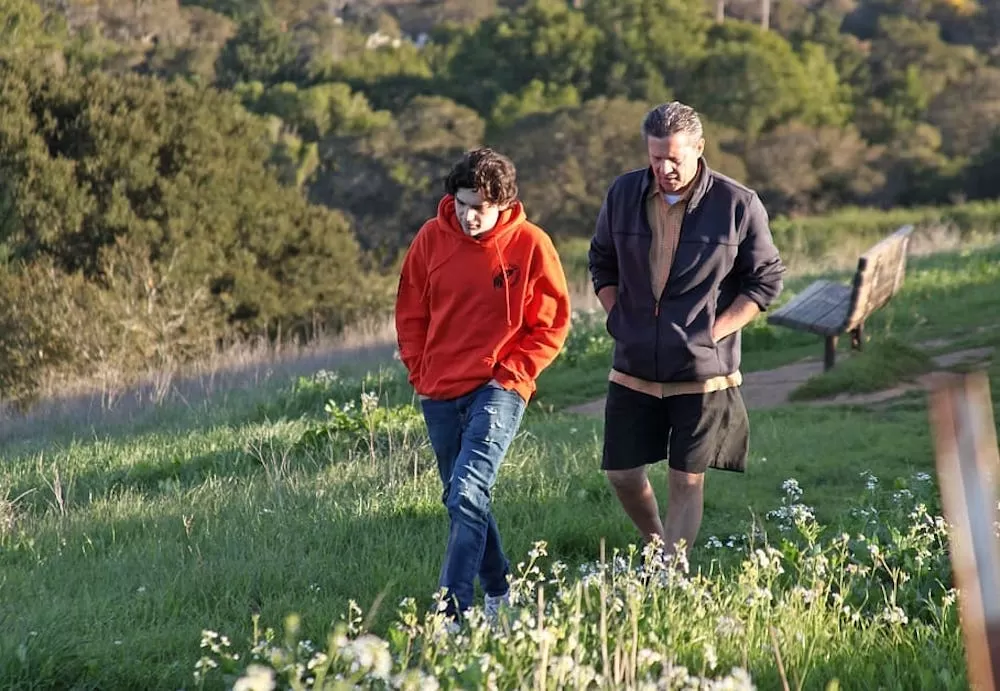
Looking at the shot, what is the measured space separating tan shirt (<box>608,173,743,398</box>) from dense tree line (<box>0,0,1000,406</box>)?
1187 centimetres

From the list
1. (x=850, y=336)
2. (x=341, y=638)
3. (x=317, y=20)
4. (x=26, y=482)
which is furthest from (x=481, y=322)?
(x=317, y=20)

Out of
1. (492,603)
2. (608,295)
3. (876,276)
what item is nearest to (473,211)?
(608,295)

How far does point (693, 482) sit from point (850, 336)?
24.2 ft

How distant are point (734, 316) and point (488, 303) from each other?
86cm

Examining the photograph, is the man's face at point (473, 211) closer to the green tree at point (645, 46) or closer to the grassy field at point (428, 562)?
the grassy field at point (428, 562)

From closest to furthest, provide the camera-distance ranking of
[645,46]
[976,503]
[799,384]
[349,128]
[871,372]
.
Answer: [976,503], [871,372], [799,384], [349,128], [645,46]

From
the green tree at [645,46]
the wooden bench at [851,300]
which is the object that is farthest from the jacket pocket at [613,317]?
the green tree at [645,46]

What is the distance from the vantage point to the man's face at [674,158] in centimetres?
466

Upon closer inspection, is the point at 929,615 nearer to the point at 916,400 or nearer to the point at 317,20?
the point at 916,400

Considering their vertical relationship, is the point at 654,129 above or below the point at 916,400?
above

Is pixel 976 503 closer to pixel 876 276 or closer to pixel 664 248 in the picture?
pixel 664 248

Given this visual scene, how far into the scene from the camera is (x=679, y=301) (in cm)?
482

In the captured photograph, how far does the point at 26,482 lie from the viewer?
7.92m

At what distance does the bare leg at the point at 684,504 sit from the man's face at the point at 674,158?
1.02m
